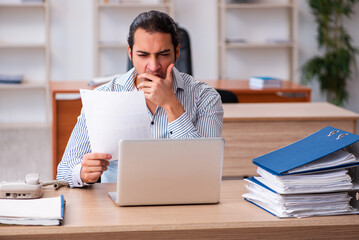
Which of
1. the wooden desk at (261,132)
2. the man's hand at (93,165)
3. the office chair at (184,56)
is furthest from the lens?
the office chair at (184,56)

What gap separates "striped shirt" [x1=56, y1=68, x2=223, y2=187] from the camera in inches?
76.0

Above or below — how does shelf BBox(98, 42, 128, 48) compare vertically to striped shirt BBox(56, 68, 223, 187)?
above

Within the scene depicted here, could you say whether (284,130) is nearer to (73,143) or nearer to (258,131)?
(258,131)

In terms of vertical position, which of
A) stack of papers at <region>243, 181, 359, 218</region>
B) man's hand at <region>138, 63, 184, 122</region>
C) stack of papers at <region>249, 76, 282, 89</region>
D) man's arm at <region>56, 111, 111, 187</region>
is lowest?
stack of papers at <region>243, 181, 359, 218</region>

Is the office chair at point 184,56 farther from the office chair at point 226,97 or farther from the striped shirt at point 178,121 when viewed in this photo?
the striped shirt at point 178,121

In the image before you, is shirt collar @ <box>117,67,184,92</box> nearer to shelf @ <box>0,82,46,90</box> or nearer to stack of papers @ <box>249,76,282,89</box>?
stack of papers @ <box>249,76,282,89</box>

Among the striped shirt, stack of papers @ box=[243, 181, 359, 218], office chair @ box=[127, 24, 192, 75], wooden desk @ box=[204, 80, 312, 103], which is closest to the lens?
stack of papers @ box=[243, 181, 359, 218]

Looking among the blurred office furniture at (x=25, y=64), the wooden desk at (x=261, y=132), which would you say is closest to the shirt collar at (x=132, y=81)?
the wooden desk at (x=261, y=132)

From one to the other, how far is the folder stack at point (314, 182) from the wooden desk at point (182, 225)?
3 cm

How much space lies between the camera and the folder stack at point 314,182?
5.17 ft

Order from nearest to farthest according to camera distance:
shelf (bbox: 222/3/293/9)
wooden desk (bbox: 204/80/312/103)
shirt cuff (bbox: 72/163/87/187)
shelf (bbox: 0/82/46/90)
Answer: shirt cuff (bbox: 72/163/87/187) < wooden desk (bbox: 204/80/312/103) < shelf (bbox: 0/82/46/90) < shelf (bbox: 222/3/293/9)

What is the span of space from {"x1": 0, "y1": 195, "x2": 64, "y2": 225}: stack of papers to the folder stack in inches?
21.7

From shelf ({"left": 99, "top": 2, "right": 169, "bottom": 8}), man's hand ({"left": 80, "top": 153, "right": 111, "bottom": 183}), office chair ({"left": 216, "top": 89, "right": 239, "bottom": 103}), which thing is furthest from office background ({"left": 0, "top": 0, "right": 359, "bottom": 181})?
man's hand ({"left": 80, "top": 153, "right": 111, "bottom": 183})

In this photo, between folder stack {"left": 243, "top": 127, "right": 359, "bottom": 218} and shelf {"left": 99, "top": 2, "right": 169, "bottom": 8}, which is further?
shelf {"left": 99, "top": 2, "right": 169, "bottom": 8}
